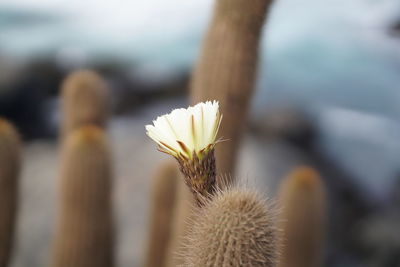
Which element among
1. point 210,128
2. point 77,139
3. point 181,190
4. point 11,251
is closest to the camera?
point 210,128

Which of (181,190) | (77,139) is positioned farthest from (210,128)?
(77,139)

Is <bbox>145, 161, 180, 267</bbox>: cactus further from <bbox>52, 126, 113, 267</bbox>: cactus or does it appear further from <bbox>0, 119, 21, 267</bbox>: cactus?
<bbox>0, 119, 21, 267</bbox>: cactus

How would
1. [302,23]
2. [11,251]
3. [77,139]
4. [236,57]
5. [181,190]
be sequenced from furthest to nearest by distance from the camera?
1. [302,23]
2. [11,251]
3. [77,139]
4. [181,190]
5. [236,57]

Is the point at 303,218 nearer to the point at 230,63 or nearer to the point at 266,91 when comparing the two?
the point at 230,63

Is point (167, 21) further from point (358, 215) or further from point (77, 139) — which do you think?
point (77, 139)

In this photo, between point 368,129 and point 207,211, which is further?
point 368,129

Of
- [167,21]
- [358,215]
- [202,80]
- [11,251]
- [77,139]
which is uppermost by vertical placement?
[167,21]

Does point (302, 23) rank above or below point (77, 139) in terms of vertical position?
above

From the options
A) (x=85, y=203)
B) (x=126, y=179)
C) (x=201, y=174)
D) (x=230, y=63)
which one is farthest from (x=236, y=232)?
(x=126, y=179)
